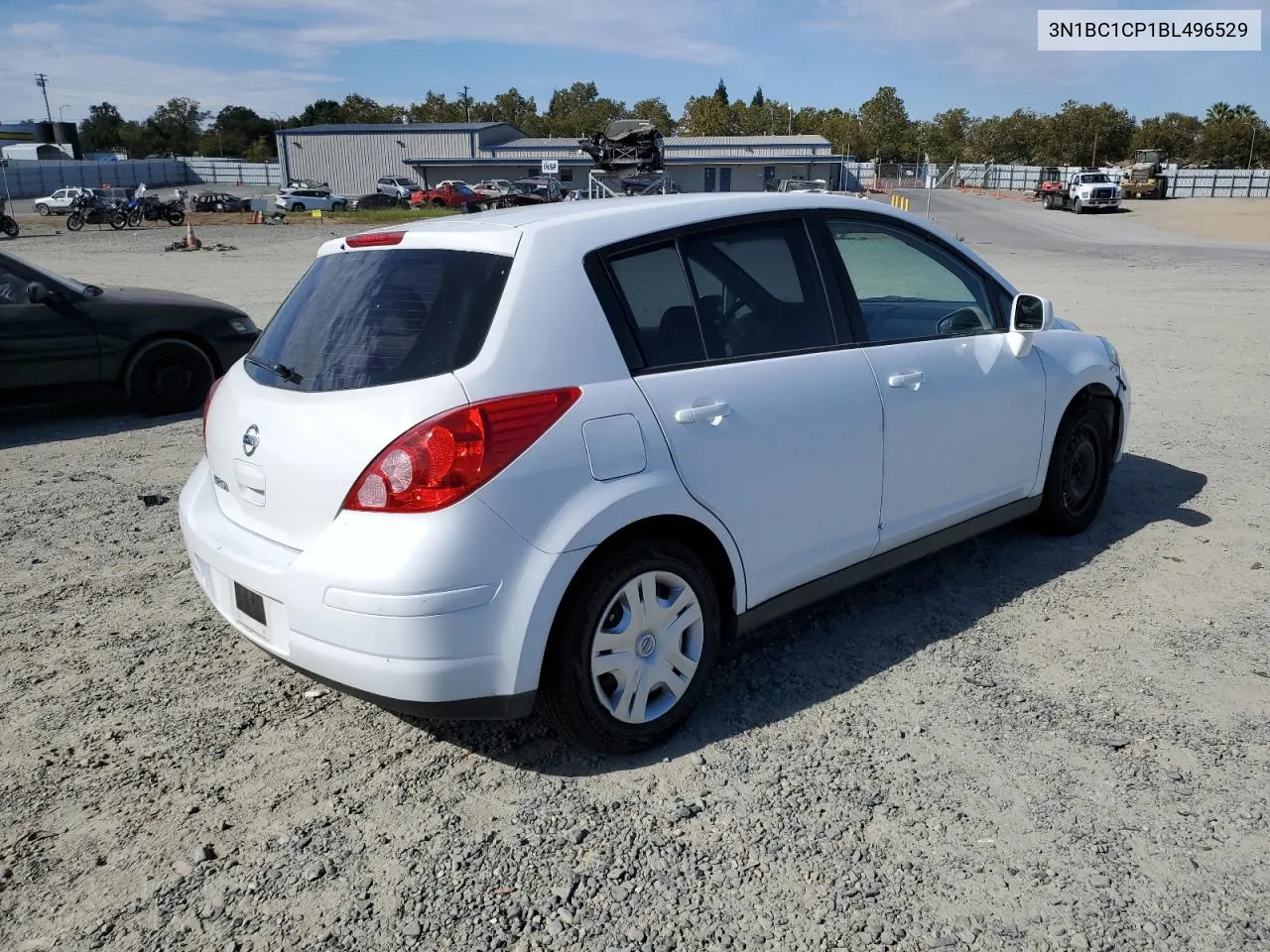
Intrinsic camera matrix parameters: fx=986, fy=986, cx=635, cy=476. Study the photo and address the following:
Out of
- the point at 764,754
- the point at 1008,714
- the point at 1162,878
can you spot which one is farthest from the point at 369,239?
the point at 1162,878

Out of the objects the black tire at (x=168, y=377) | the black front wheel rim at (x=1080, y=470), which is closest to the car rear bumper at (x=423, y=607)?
the black front wheel rim at (x=1080, y=470)

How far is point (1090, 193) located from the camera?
51031 mm

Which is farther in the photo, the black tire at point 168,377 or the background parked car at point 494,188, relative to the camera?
the background parked car at point 494,188

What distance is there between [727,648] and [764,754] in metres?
0.79

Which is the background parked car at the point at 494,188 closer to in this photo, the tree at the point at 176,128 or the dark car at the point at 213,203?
the dark car at the point at 213,203

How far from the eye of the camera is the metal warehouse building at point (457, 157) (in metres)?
76.9

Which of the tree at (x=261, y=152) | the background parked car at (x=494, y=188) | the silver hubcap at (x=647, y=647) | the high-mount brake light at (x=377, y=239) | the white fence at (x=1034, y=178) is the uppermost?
the tree at (x=261, y=152)

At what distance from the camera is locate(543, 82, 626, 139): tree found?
4626 inches

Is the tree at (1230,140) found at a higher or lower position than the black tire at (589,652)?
higher

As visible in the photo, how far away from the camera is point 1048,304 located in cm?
466

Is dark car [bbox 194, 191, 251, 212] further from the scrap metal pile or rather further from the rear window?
the rear window

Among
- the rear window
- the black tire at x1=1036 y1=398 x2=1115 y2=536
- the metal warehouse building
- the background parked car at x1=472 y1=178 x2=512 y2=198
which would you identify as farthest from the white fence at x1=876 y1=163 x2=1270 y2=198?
the rear window

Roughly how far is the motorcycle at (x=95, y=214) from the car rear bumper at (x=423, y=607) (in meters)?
42.3

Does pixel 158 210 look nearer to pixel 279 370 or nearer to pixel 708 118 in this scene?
pixel 279 370
